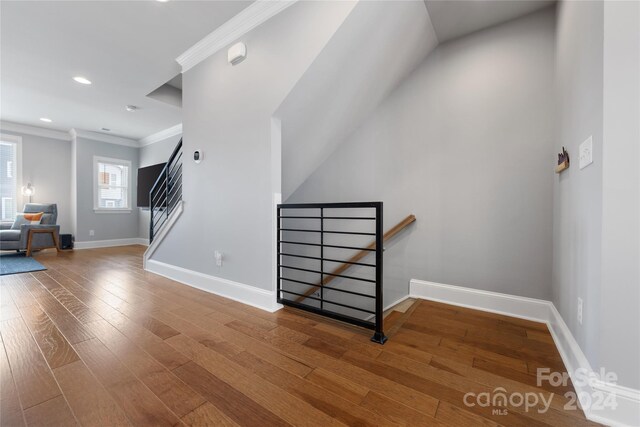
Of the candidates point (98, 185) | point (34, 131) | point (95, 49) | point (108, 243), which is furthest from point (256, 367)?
point (34, 131)

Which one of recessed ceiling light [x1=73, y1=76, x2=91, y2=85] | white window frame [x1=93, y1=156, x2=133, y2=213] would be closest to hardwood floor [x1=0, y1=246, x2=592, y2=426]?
recessed ceiling light [x1=73, y1=76, x2=91, y2=85]

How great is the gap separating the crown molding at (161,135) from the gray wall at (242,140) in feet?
9.06

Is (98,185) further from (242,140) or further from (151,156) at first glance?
(242,140)

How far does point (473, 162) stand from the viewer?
2.27 metres

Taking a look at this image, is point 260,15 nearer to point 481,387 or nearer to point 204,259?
point 204,259

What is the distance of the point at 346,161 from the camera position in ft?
9.82

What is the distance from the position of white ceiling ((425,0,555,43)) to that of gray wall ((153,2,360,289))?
94 centimetres

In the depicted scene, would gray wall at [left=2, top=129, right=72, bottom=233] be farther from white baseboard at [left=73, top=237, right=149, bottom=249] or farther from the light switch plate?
the light switch plate

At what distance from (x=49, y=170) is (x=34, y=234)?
1.67 m

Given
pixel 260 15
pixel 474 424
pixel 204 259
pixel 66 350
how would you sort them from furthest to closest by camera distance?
1. pixel 204 259
2. pixel 260 15
3. pixel 66 350
4. pixel 474 424

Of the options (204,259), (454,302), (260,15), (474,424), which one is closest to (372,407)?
(474,424)

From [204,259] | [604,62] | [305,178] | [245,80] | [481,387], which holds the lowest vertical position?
[481,387]

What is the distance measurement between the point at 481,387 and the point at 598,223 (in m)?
0.92

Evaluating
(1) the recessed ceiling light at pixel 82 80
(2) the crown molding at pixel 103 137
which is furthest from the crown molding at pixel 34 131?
(1) the recessed ceiling light at pixel 82 80
